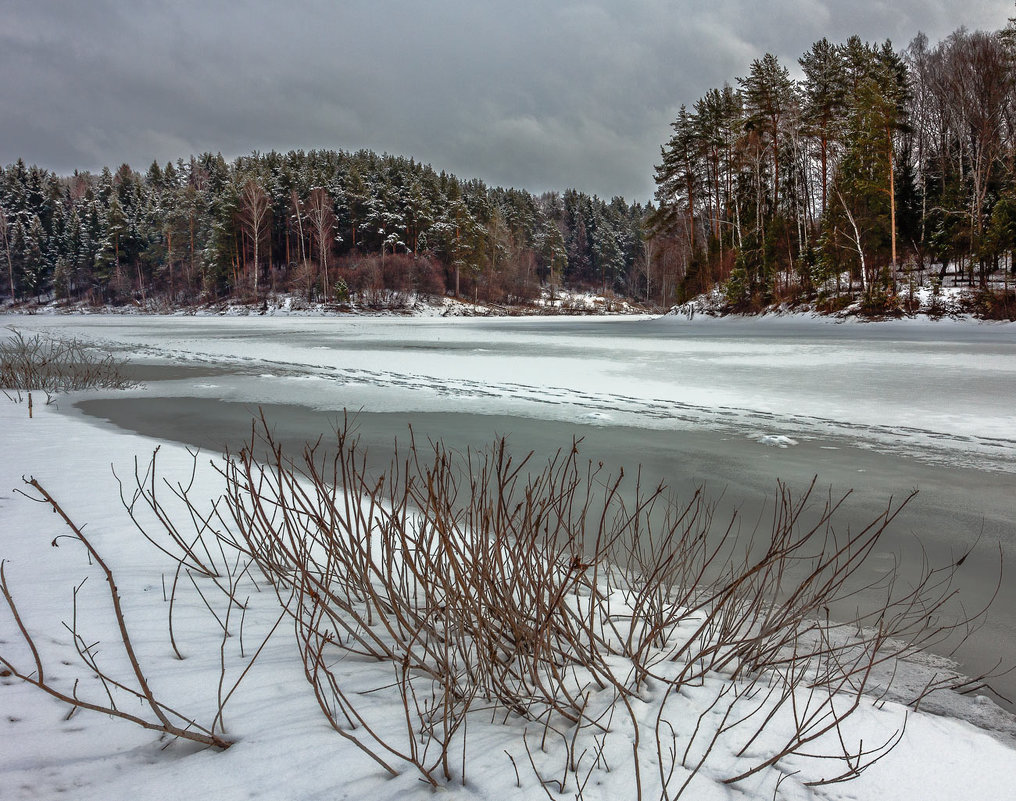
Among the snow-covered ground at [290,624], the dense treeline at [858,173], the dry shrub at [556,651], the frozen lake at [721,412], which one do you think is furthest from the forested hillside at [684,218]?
the dry shrub at [556,651]

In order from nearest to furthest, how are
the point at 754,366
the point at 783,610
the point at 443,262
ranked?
1. the point at 783,610
2. the point at 754,366
3. the point at 443,262

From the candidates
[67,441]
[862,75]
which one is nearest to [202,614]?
[67,441]

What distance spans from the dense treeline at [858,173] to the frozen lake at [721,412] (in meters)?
13.4

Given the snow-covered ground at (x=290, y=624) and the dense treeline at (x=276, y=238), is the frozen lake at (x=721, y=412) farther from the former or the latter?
the dense treeline at (x=276, y=238)

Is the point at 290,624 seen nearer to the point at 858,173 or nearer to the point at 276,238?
the point at 858,173

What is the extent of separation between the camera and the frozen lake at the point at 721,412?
473 centimetres

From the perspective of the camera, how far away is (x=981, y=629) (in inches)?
118

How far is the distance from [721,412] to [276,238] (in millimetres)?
63956

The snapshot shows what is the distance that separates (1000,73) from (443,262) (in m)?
44.6

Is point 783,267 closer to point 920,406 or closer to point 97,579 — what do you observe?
point 920,406

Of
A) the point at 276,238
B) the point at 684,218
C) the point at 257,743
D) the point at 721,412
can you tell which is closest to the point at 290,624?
the point at 257,743

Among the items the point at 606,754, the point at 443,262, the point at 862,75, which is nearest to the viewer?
the point at 606,754

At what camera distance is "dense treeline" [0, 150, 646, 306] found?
56.4m

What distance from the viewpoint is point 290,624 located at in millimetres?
2701
